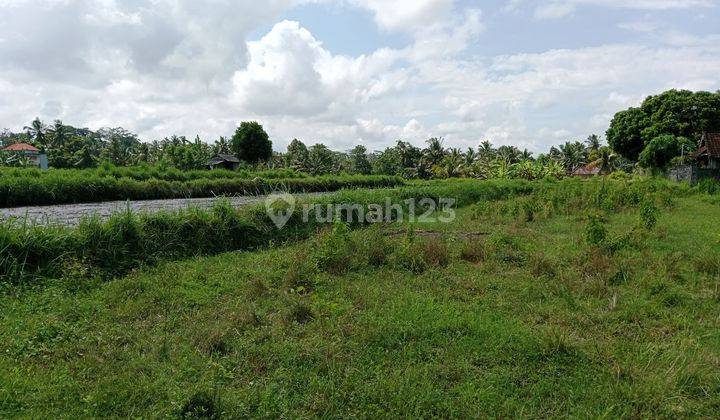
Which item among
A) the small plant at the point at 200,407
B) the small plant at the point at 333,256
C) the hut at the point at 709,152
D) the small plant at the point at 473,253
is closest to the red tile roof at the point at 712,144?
the hut at the point at 709,152

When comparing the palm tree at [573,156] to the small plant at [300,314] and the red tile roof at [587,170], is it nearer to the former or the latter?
the red tile roof at [587,170]

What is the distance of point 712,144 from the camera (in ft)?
88.2

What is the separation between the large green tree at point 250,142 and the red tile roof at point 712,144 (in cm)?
3178

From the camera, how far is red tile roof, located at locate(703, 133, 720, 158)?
86.5 ft

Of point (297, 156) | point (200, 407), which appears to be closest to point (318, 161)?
point (297, 156)

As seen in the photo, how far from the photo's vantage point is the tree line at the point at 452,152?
3044 centimetres

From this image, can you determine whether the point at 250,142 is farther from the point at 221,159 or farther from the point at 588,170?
the point at 588,170

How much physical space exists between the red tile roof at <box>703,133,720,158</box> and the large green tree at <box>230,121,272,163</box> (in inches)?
1251

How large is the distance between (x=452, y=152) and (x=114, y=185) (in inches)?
1270

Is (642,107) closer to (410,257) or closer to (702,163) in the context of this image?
(702,163)

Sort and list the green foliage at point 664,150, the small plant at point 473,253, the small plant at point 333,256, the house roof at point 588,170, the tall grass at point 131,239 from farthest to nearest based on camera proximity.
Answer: the house roof at point 588,170 < the green foliage at point 664,150 < the small plant at point 473,253 < the small plant at point 333,256 < the tall grass at point 131,239

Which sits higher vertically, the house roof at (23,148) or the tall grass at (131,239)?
the house roof at (23,148)

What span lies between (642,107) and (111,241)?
36.9 m

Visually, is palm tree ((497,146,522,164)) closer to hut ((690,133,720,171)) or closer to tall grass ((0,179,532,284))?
hut ((690,133,720,171))
